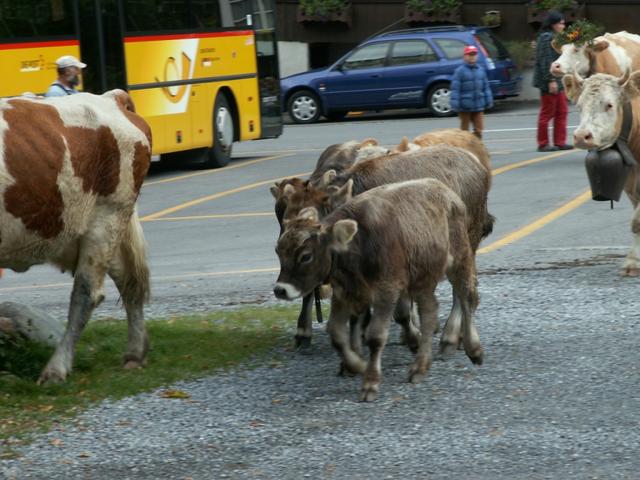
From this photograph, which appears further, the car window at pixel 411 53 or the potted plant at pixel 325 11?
the potted plant at pixel 325 11

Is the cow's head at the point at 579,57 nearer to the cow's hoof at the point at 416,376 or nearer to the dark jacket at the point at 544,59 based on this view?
the cow's hoof at the point at 416,376

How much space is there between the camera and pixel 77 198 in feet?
28.3

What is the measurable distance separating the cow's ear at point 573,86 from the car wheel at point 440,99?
16.8 meters

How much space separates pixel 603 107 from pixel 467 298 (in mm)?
3512

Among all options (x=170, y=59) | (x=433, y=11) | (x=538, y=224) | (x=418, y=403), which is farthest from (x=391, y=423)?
(x=433, y=11)

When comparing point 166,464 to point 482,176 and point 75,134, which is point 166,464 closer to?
point 75,134

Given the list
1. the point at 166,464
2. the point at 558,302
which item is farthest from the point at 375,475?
the point at 558,302

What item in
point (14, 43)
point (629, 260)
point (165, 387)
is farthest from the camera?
point (14, 43)

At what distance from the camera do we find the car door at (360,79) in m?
29.5

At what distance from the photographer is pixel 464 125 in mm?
21531

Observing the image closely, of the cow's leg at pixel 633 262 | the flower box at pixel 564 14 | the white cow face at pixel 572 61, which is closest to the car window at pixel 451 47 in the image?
the flower box at pixel 564 14

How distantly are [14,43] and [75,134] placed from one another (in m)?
10.9

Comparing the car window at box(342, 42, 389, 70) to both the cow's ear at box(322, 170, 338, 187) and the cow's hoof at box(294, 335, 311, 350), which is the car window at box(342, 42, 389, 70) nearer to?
the cow's hoof at box(294, 335, 311, 350)

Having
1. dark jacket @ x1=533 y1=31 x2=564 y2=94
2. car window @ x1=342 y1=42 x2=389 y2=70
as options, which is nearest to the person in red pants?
dark jacket @ x1=533 y1=31 x2=564 y2=94
